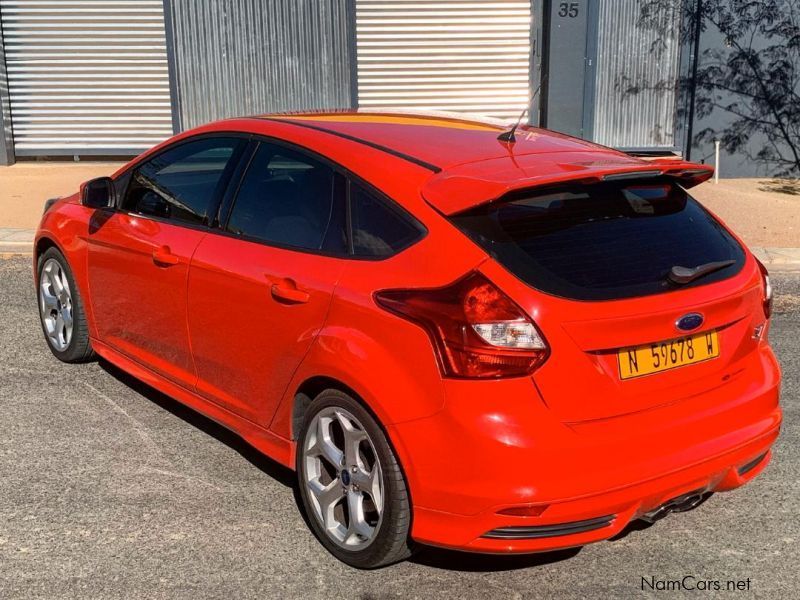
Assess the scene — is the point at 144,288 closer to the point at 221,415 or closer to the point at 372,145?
the point at 221,415

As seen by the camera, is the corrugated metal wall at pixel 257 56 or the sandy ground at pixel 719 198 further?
the corrugated metal wall at pixel 257 56

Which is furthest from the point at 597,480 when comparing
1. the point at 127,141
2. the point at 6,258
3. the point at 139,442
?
the point at 127,141

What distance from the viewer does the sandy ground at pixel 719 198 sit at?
10395 mm

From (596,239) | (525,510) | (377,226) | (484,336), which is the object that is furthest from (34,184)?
(525,510)

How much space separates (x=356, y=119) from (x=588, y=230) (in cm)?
147

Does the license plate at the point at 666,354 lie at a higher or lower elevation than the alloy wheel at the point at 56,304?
higher

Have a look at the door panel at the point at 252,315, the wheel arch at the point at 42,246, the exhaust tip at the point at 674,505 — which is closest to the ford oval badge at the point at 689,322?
the exhaust tip at the point at 674,505

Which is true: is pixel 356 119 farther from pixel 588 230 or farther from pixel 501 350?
pixel 501 350

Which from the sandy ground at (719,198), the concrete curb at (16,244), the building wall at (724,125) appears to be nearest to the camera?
the concrete curb at (16,244)

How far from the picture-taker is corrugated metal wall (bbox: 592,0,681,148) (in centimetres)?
1415

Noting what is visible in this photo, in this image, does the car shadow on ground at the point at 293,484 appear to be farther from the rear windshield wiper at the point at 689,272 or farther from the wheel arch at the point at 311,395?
the rear windshield wiper at the point at 689,272

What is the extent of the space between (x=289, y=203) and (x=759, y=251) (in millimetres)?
6598

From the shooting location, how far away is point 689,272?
132 inches

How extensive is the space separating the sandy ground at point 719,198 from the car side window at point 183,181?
6.03m
